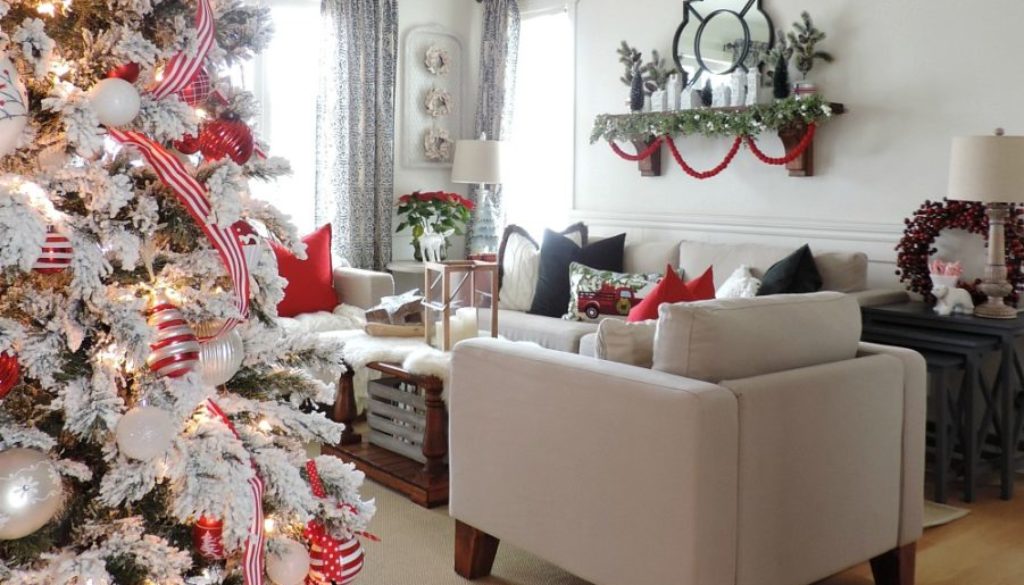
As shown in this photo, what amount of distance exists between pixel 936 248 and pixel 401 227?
3134 mm

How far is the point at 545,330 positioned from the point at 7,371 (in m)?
3.54

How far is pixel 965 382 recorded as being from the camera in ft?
12.4

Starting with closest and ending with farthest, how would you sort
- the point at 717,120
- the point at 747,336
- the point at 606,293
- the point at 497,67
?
the point at 747,336, the point at 606,293, the point at 717,120, the point at 497,67

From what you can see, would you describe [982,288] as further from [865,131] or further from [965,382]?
[865,131]

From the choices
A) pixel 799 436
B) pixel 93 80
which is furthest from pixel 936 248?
pixel 93 80

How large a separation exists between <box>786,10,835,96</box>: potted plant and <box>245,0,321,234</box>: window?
2814 mm

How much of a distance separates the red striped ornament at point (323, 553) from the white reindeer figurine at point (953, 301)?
2971mm

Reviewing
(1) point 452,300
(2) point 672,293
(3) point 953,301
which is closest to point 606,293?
(2) point 672,293

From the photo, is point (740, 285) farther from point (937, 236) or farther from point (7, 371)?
point (7, 371)

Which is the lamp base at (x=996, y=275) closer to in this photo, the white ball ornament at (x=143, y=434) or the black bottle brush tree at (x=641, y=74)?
the black bottle brush tree at (x=641, y=74)

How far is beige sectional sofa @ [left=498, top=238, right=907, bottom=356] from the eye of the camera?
449 cm

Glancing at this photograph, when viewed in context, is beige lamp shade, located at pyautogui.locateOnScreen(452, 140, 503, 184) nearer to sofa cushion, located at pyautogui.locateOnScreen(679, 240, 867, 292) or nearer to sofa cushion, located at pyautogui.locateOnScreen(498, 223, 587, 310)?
sofa cushion, located at pyautogui.locateOnScreen(498, 223, 587, 310)

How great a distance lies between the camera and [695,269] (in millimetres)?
5086

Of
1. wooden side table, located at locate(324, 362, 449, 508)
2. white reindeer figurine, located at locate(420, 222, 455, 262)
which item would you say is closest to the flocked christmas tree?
wooden side table, located at locate(324, 362, 449, 508)
